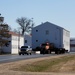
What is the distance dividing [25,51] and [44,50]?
13572mm

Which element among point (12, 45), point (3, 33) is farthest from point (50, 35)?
point (3, 33)

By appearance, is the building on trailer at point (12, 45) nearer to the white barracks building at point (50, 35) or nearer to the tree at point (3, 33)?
the white barracks building at point (50, 35)

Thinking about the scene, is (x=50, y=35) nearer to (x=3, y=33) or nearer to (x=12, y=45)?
(x=12, y=45)

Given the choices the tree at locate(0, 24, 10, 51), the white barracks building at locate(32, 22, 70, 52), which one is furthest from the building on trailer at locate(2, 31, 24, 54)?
the tree at locate(0, 24, 10, 51)

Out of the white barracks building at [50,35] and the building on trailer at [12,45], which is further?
the building on trailer at [12,45]

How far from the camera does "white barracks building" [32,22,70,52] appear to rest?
324 feet

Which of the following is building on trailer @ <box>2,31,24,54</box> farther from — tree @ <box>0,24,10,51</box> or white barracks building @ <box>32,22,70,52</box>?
tree @ <box>0,24,10,51</box>

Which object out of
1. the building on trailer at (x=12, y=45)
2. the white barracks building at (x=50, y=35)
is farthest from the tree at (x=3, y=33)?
the white barracks building at (x=50, y=35)

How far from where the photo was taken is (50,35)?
10419 centimetres

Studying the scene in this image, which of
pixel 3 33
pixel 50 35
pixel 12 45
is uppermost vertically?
pixel 50 35

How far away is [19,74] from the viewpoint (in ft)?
70.5

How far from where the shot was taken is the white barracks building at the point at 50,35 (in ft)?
324

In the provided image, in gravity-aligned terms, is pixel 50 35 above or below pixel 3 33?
above

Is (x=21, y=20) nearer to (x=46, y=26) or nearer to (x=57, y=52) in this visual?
(x=46, y=26)
